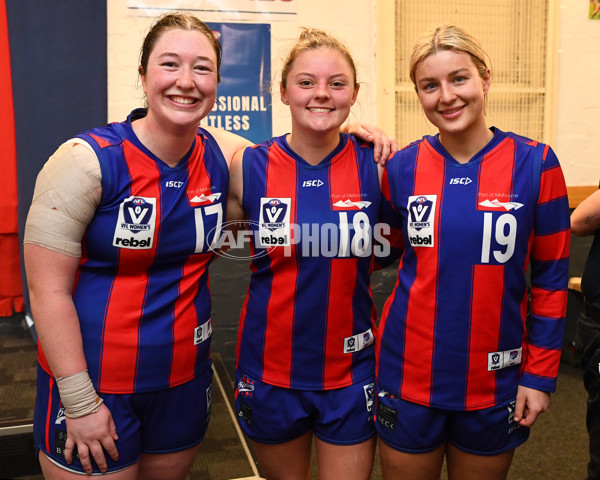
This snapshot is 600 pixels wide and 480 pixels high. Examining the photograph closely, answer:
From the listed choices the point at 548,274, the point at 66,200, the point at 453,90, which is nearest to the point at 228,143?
the point at 66,200

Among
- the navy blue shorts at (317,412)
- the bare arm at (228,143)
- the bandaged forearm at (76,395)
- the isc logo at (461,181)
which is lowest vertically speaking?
the navy blue shorts at (317,412)

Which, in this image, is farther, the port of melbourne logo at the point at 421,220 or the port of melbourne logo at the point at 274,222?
the port of melbourne logo at the point at 274,222

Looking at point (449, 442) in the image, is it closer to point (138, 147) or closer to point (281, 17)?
point (138, 147)

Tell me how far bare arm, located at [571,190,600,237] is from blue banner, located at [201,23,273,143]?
6.66ft

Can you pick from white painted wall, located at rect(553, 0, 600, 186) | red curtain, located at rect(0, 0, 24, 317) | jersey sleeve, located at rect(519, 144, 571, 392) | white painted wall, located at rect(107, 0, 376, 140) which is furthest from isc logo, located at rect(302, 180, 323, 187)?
white painted wall, located at rect(553, 0, 600, 186)

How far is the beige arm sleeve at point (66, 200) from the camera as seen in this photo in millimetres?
1246

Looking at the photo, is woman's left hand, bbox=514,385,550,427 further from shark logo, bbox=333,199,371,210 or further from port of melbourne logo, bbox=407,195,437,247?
shark logo, bbox=333,199,371,210

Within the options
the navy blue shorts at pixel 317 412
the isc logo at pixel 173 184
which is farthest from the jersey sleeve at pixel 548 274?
the isc logo at pixel 173 184

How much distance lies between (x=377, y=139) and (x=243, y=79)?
1.90 meters

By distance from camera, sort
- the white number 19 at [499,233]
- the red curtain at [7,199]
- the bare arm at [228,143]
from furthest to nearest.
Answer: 1. the red curtain at [7,199]
2. the bare arm at [228,143]
3. the white number 19 at [499,233]

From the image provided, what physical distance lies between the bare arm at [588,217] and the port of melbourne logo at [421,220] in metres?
0.60

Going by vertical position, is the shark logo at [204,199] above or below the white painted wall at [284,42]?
below

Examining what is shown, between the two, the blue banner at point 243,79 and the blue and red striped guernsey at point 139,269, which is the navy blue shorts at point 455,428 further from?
the blue banner at point 243,79

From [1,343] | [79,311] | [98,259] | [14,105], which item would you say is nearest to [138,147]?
[98,259]
